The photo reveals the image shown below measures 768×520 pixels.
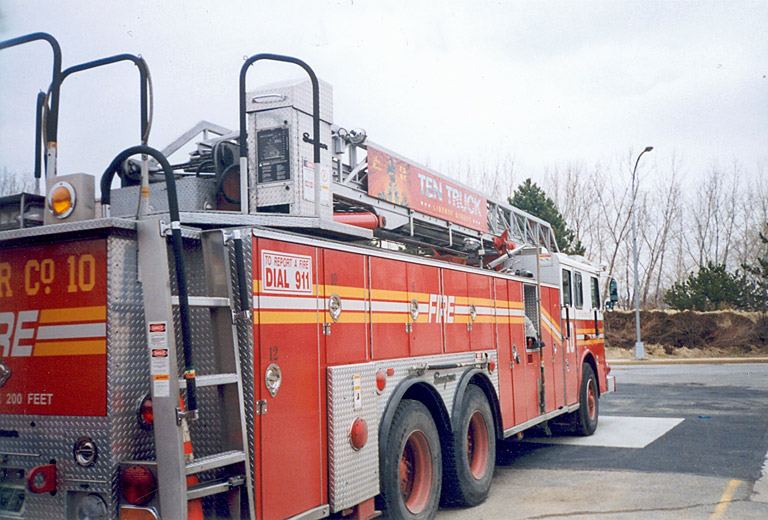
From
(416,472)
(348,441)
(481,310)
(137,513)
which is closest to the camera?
(137,513)

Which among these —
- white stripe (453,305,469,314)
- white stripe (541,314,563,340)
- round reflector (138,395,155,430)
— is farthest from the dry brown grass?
round reflector (138,395,155,430)

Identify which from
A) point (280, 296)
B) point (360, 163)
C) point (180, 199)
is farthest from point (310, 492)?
point (360, 163)

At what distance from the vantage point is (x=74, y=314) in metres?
3.86

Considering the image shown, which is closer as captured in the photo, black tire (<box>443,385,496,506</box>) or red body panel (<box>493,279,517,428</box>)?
black tire (<box>443,385,496,506</box>)

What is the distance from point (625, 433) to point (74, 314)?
30.6ft

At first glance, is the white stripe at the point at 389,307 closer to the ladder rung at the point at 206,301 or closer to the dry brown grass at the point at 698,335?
the ladder rung at the point at 206,301

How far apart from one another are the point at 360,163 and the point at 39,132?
2924 millimetres

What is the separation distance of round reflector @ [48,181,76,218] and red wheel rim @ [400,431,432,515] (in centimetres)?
325

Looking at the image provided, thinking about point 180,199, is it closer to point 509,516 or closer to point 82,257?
point 82,257

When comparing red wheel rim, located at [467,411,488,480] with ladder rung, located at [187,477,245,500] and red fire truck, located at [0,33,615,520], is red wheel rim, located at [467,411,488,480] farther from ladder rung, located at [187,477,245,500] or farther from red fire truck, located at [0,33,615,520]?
ladder rung, located at [187,477,245,500]

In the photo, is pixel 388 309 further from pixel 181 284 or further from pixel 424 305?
pixel 181 284

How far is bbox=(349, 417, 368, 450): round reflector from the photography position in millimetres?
5027

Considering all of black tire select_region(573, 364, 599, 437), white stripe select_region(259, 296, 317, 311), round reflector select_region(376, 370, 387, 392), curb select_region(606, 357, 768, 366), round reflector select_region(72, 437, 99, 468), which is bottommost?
curb select_region(606, 357, 768, 366)

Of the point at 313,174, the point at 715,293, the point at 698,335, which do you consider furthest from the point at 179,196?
the point at 715,293
